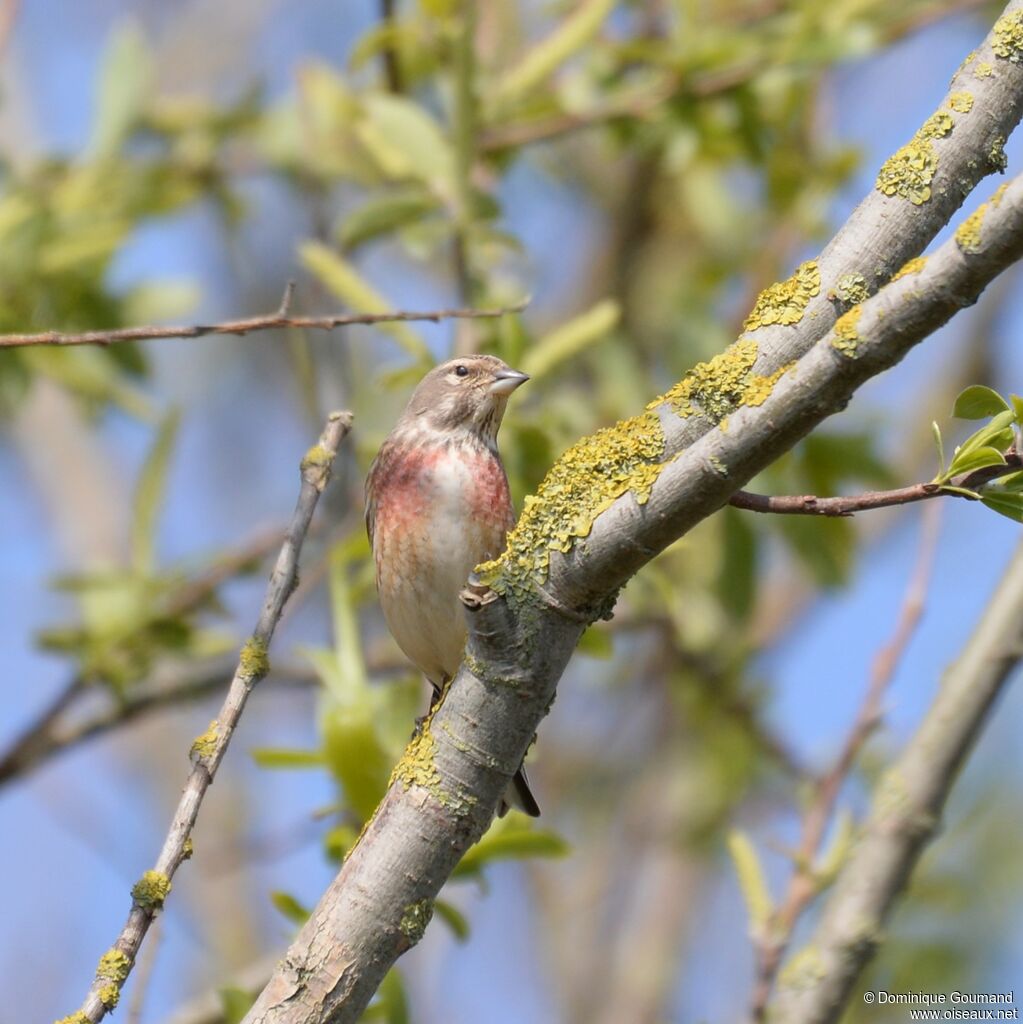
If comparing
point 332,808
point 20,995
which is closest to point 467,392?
point 332,808

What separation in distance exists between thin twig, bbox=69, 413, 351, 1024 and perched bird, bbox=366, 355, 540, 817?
1.59m

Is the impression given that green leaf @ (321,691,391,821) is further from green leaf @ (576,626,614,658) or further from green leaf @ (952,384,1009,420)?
green leaf @ (952,384,1009,420)

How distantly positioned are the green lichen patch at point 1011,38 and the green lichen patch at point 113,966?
92.6 inches

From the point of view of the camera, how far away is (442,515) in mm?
5066

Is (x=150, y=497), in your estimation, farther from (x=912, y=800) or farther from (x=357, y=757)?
(x=912, y=800)

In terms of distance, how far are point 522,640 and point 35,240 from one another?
3524 mm

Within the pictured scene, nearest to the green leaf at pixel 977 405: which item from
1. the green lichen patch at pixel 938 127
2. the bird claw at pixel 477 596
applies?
the green lichen patch at pixel 938 127

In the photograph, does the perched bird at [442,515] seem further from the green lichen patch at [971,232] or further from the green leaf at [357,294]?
the green lichen patch at [971,232]

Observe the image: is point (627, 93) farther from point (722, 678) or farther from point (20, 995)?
point (20, 995)

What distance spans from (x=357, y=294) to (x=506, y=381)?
2.03ft

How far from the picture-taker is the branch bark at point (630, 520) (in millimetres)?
2301

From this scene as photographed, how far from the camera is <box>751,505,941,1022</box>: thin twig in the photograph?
4285 mm

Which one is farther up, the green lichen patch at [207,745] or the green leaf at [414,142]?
the green leaf at [414,142]

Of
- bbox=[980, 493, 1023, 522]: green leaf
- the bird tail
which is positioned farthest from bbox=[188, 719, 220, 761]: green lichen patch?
the bird tail
